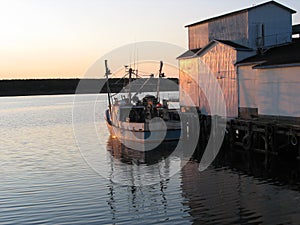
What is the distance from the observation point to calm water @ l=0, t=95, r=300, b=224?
54.1 ft

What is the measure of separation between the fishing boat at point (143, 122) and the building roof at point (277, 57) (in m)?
8.33

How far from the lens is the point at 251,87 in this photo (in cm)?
3195

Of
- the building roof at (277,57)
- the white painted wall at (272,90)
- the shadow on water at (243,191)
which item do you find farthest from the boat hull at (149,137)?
the building roof at (277,57)

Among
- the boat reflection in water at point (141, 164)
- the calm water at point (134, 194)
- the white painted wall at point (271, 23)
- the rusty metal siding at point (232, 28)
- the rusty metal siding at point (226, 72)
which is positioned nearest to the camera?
the calm water at point (134, 194)

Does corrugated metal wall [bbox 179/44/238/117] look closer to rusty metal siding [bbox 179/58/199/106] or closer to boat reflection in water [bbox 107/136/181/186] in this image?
rusty metal siding [bbox 179/58/199/106]

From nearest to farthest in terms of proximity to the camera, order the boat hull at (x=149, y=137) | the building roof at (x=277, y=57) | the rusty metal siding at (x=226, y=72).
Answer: the building roof at (x=277, y=57) → the rusty metal siding at (x=226, y=72) → the boat hull at (x=149, y=137)

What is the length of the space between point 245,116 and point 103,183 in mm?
13975

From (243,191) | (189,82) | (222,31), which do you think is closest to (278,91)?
(243,191)

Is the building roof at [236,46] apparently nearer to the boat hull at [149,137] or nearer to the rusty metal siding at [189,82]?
the rusty metal siding at [189,82]

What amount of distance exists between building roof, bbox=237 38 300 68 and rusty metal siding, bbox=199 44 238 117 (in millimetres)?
1194

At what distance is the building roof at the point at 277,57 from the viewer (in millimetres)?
27781

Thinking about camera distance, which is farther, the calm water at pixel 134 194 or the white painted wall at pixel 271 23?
the white painted wall at pixel 271 23

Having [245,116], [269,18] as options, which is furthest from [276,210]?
[269,18]

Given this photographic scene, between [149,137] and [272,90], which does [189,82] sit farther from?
[272,90]
